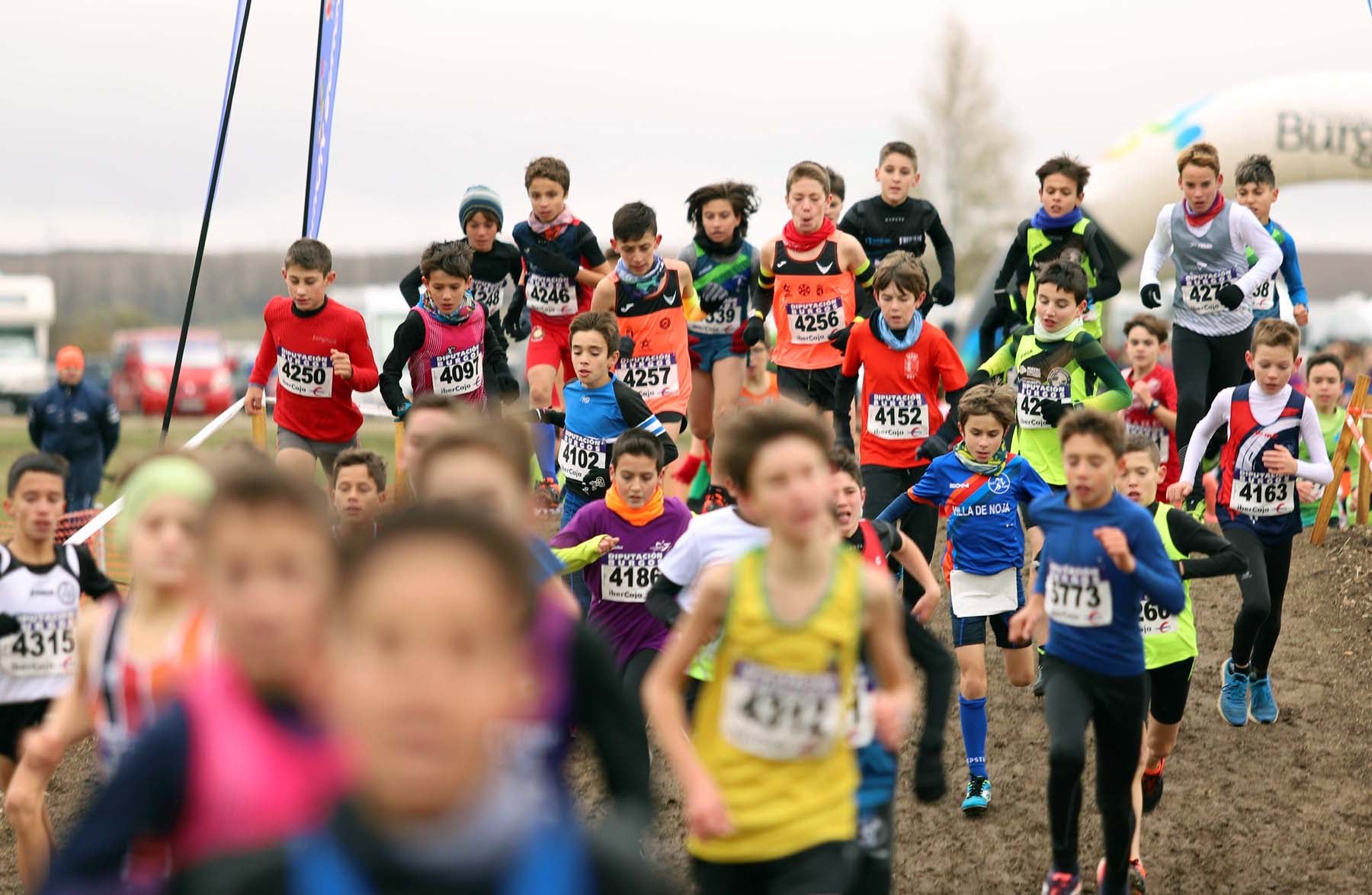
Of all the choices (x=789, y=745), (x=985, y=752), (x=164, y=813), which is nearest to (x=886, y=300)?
(x=985, y=752)

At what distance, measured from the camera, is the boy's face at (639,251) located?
942 cm

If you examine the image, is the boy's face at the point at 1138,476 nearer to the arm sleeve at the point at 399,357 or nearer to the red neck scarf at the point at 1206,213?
the red neck scarf at the point at 1206,213

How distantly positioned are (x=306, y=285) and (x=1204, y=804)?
5272mm

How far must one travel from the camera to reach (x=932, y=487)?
23.4ft

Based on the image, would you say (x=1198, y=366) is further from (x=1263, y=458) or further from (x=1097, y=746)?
(x=1097, y=746)

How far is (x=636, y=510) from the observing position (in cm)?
681

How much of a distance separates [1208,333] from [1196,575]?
A: 408 cm

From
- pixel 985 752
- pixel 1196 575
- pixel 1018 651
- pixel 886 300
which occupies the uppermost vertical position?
pixel 886 300

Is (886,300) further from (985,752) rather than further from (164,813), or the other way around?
(164,813)

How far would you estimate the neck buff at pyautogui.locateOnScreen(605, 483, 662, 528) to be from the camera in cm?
679

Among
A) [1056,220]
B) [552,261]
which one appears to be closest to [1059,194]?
[1056,220]

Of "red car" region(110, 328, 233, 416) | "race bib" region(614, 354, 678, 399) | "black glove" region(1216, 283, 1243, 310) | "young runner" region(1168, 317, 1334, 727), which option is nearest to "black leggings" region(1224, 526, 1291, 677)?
"young runner" region(1168, 317, 1334, 727)

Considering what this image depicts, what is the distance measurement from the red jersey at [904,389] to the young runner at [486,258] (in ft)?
7.58

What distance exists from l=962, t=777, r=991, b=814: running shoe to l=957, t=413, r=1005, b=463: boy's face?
1.48m
